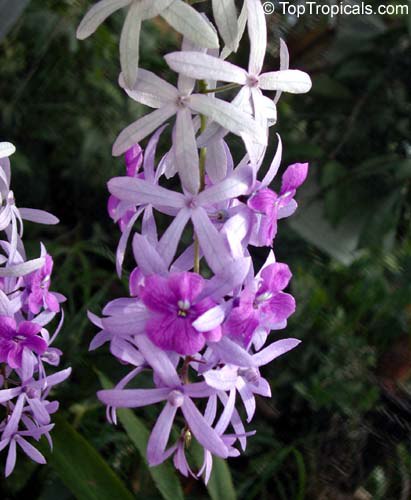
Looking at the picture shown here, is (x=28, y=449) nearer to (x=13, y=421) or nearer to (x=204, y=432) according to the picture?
(x=13, y=421)

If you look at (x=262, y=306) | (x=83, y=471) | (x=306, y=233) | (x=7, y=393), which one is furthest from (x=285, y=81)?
(x=306, y=233)

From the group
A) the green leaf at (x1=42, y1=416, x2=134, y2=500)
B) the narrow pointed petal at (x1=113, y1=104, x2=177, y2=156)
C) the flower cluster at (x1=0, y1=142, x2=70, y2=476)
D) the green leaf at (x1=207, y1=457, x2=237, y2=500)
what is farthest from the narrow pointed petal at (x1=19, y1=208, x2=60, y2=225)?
the green leaf at (x1=207, y1=457, x2=237, y2=500)

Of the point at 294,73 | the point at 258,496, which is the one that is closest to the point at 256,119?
the point at 294,73

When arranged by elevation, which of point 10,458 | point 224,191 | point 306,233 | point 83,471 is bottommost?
point 306,233

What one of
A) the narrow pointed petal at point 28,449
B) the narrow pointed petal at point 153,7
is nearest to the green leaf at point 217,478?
the narrow pointed petal at point 28,449

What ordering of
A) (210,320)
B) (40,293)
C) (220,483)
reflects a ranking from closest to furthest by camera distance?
(210,320) → (40,293) → (220,483)

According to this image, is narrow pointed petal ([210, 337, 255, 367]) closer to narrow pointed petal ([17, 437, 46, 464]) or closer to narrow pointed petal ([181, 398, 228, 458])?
narrow pointed petal ([181, 398, 228, 458])
